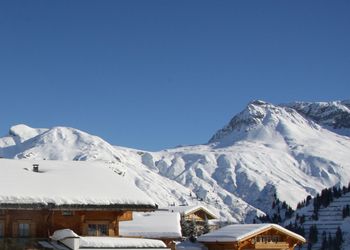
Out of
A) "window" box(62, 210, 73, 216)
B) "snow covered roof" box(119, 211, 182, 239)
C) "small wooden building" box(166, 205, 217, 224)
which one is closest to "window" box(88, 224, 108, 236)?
"window" box(62, 210, 73, 216)

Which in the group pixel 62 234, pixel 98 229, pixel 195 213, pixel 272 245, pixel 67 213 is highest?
pixel 195 213

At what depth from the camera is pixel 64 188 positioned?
29719 millimetres

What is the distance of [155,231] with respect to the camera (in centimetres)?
4103

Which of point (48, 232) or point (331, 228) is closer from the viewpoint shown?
point (48, 232)

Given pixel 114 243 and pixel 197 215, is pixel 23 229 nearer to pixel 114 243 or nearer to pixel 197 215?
pixel 114 243

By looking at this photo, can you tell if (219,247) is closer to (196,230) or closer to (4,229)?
(196,230)

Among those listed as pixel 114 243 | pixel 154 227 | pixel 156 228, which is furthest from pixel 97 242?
pixel 154 227

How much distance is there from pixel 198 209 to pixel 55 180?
26.7m

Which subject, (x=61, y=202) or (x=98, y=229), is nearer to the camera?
(x=61, y=202)

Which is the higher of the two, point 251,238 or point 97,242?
point 251,238

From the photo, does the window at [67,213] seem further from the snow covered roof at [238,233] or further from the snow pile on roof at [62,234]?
the snow covered roof at [238,233]

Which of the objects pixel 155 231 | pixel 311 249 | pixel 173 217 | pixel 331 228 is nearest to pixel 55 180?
pixel 155 231

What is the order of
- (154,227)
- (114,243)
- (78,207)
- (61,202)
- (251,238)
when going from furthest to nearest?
1. (251,238)
2. (154,227)
3. (78,207)
4. (61,202)
5. (114,243)

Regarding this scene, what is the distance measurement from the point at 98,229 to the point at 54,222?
203 centimetres
